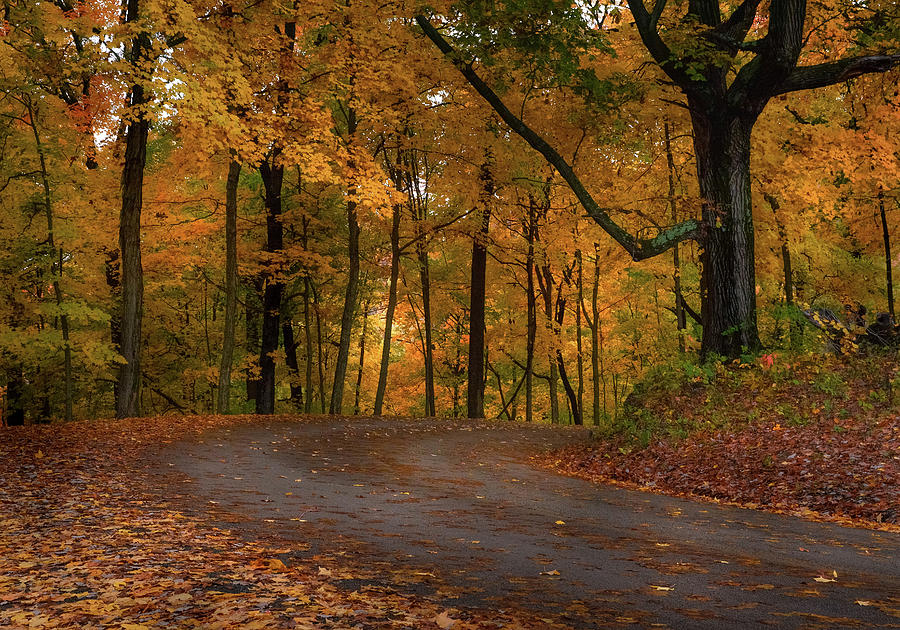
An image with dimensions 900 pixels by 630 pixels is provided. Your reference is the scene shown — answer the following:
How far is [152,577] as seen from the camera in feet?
15.2

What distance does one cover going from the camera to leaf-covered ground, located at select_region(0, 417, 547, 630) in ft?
12.6

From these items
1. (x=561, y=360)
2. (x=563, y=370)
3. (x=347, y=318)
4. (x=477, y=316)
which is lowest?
(x=563, y=370)

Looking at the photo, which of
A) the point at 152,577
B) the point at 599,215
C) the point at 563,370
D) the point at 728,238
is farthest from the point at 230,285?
the point at 152,577

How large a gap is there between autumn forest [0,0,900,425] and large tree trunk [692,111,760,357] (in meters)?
0.04

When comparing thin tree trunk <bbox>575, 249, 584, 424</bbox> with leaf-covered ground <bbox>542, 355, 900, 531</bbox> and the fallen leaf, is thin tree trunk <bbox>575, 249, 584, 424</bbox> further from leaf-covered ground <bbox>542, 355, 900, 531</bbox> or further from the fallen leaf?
the fallen leaf

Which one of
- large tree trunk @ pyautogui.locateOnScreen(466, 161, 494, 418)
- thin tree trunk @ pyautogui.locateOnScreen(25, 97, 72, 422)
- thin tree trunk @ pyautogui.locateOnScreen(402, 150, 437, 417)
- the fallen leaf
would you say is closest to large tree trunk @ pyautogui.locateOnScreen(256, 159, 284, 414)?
thin tree trunk @ pyautogui.locateOnScreen(402, 150, 437, 417)

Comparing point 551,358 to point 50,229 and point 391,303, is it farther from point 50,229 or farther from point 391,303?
point 50,229

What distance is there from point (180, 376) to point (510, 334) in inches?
521

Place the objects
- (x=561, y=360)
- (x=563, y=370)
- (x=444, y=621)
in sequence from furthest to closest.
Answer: (x=561, y=360) → (x=563, y=370) → (x=444, y=621)

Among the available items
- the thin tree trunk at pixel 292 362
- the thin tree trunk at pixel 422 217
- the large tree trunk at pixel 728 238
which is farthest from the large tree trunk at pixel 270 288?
the large tree trunk at pixel 728 238

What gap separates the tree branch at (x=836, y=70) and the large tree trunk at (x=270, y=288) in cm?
1479

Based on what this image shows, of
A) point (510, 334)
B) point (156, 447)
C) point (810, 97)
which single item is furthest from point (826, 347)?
point (510, 334)

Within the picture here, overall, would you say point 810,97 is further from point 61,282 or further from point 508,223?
point 61,282

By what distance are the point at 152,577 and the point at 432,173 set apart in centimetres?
2226
